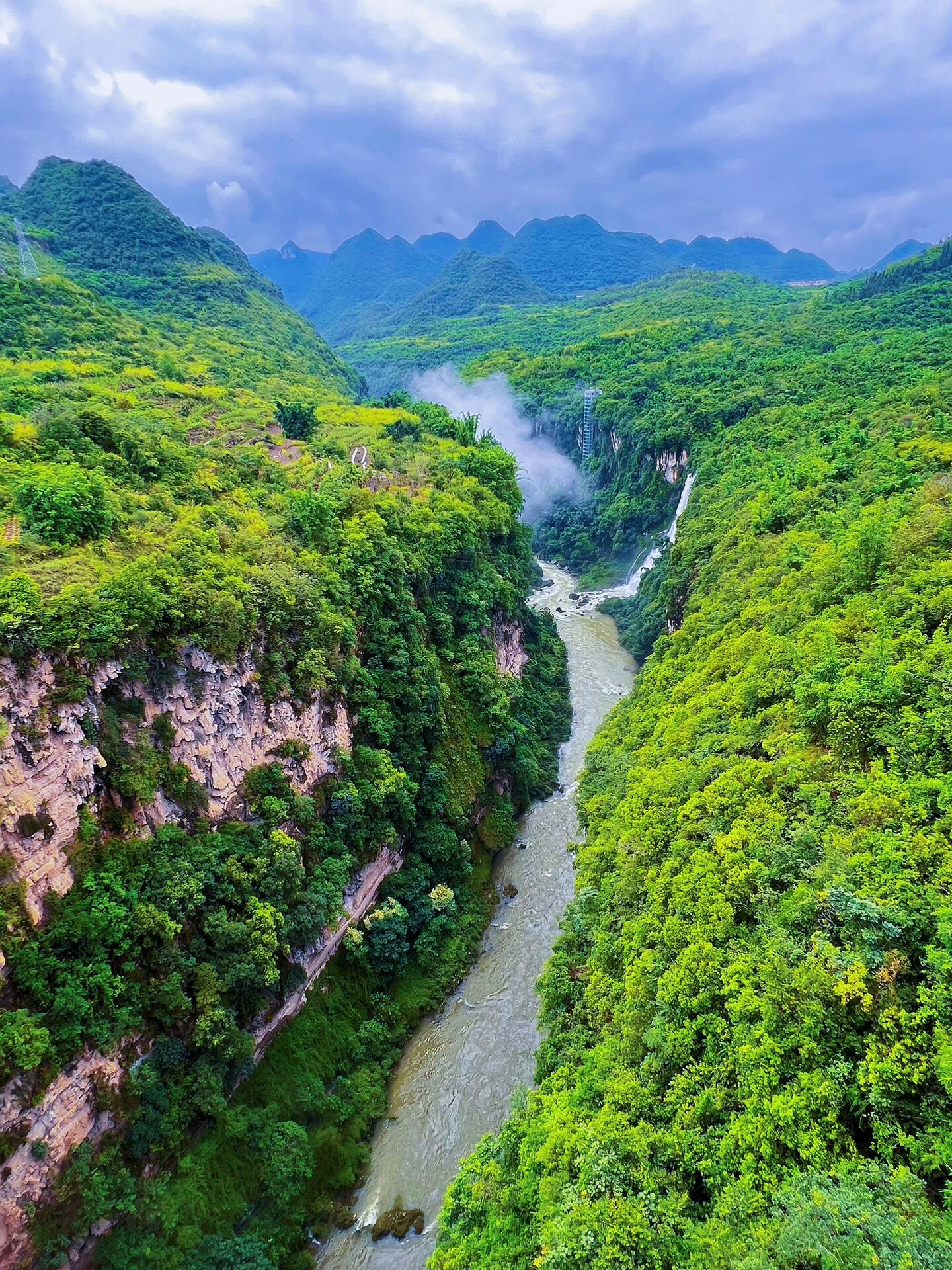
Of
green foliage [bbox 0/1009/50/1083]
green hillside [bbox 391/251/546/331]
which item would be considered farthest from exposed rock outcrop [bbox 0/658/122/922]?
green hillside [bbox 391/251/546/331]

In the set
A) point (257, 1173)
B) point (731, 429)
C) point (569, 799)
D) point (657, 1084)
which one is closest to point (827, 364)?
point (731, 429)

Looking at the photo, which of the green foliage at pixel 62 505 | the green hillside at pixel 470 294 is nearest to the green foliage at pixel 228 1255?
the green foliage at pixel 62 505

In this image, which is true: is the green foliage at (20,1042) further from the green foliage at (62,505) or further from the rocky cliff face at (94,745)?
the green foliage at (62,505)

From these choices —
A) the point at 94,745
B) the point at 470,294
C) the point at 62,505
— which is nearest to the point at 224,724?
the point at 94,745

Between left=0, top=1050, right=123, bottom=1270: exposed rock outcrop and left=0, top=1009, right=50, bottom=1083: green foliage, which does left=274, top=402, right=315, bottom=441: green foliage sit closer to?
left=0, top=1009, right=50, bottom=1083: green foliage

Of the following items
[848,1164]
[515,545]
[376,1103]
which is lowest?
[376,1103]

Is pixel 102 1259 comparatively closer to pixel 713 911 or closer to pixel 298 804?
pixel 298 804

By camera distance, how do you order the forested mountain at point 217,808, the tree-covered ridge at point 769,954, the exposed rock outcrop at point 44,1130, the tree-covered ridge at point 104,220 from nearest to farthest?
the tree-covered ridge at point 769,954 < the exposed rock outcrop at point 44,1130 < the forested mountain at point 217,808 < the tree-covered ridge at point 104,220

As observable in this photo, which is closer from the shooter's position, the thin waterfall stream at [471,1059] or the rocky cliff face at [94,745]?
the rocky cliff face at [94,745]
